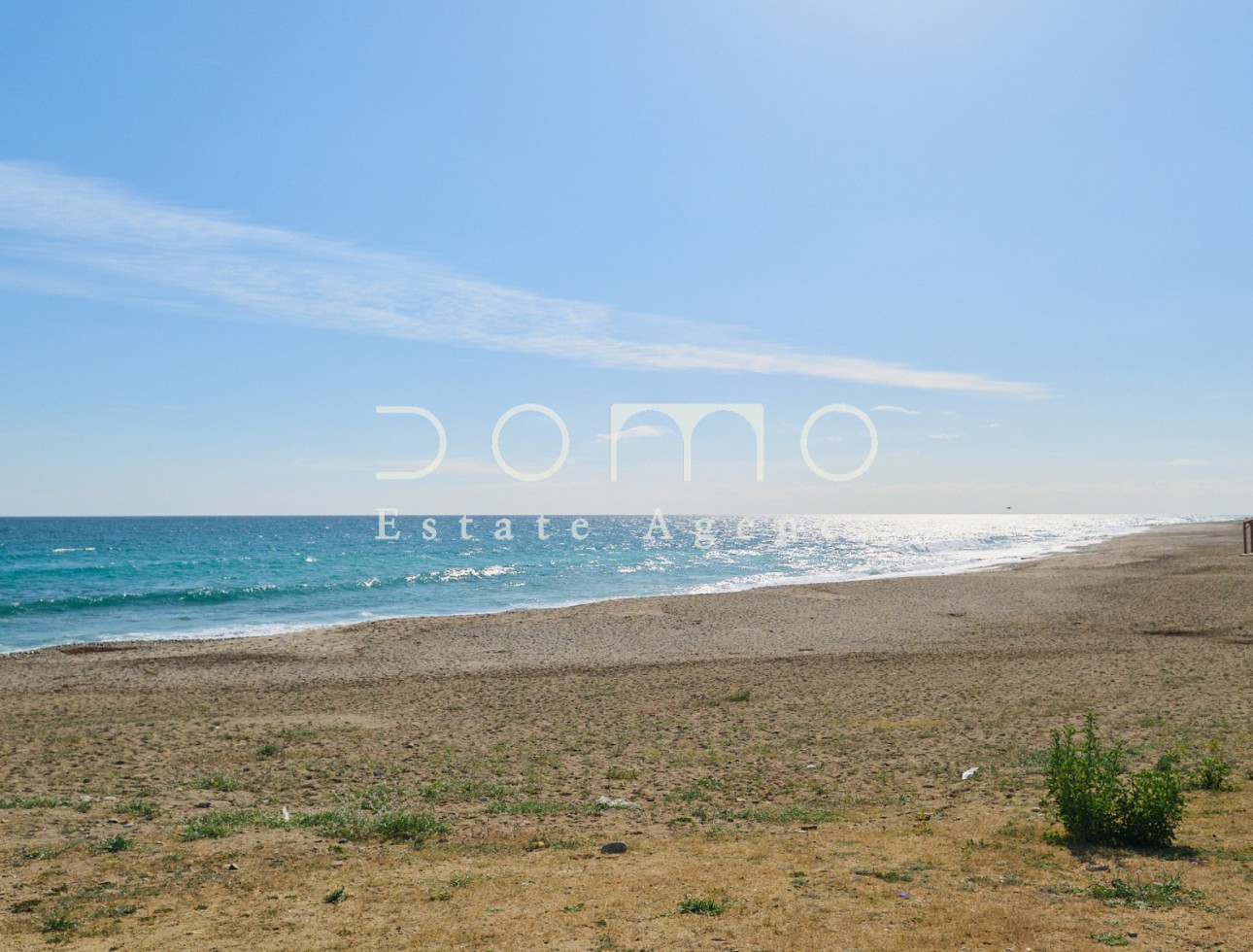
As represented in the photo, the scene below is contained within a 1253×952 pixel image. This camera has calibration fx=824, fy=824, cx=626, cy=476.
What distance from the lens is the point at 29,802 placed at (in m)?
9.84

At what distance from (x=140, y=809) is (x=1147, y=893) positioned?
34.0 feet

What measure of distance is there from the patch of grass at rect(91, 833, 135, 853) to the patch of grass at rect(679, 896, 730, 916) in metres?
5.76

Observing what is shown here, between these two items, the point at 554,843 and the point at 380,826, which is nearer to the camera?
the point at 554,843

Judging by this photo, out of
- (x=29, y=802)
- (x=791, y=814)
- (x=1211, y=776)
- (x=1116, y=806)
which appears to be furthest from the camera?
(x=29, y=802)

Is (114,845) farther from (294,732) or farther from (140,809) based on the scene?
(294,732)

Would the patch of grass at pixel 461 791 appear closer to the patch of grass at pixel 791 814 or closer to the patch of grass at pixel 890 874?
the patch of grass at pixel 791 814

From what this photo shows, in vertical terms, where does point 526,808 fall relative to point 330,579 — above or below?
above

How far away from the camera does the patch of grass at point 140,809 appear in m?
9.58

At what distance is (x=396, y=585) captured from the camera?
163 ft

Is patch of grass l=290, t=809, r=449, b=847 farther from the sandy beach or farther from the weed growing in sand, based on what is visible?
the weed growing in sand

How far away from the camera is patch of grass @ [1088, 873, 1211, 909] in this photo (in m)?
6.22

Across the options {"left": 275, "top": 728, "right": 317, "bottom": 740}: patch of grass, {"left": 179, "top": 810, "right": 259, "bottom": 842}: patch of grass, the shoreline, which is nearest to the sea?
the shoreline

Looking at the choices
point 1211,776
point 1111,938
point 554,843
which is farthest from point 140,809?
point 1211,776

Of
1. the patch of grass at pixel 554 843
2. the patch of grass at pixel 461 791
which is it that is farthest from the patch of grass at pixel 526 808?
the patch of grass at pixel 554 843
